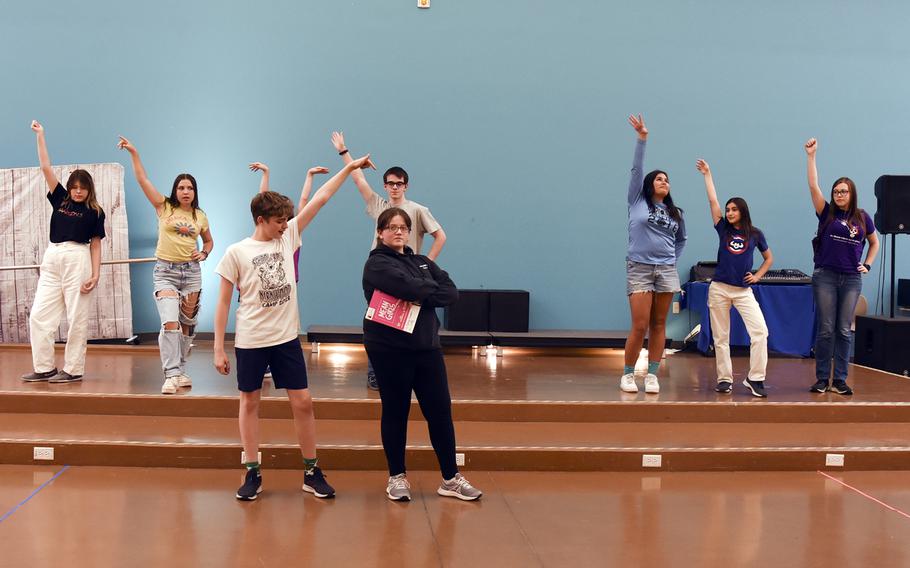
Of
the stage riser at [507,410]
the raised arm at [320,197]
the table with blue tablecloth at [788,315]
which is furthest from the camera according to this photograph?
the table with blue tablecloth at [788,315]

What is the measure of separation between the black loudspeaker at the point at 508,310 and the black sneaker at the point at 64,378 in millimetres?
3562

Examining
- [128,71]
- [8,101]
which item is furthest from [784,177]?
[8,101]

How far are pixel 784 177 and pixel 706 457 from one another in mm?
4551

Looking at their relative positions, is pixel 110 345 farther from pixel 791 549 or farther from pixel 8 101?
pixel 791 549

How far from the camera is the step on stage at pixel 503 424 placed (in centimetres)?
419

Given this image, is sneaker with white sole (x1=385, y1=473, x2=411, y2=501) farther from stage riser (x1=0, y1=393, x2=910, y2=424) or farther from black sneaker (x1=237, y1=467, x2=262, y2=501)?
stage riser (x1=0, y1=393, x2=910, y2=424)

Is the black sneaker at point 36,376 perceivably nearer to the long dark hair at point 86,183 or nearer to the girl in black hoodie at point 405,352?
the long dark hair at point 86,183

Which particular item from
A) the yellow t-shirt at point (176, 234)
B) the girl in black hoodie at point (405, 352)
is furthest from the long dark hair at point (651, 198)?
the yellow t-shirt at point (176, 234)

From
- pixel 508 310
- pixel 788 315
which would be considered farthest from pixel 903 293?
pixel 508 310

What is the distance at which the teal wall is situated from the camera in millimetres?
7484

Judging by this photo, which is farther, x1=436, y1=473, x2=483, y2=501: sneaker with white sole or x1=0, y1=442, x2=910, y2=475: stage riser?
x1=0, y1=442, x2=910, y2=475: stage riser

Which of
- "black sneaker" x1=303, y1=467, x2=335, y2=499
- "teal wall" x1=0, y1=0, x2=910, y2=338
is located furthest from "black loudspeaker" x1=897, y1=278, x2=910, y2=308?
"black sneaker" x1=303, y1=467, x2=335, y2=499

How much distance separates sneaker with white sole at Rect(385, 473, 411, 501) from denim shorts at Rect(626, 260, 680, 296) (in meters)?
2.19

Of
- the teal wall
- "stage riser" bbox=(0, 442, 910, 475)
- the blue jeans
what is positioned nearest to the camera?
"stage riser" bbox=(0, 442, 910, 475)
